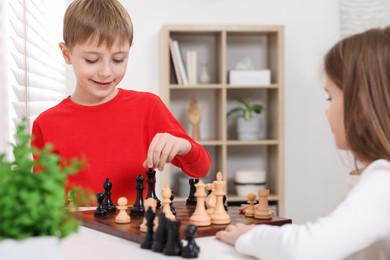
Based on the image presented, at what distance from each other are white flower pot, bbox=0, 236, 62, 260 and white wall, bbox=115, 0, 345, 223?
3652 millimetres

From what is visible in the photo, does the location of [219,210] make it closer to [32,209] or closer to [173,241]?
[173,241]

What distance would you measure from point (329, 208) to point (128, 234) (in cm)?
370

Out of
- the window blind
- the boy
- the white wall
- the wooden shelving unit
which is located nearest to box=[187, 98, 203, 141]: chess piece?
the wooden shelving unit

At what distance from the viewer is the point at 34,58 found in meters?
3.33

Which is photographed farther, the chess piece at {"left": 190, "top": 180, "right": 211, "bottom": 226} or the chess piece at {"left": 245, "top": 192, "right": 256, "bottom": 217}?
the chess piece at {"left": 245, "top": 192, "right": 256, "bottom": 217}

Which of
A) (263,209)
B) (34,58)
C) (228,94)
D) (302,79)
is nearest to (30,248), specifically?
(263,209)

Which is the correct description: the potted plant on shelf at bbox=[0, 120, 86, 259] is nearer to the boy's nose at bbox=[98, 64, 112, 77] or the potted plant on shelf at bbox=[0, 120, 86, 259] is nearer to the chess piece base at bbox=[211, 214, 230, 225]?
the chess piece base at bbox=[211, 214, 230, 225]

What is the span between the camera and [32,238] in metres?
0.96

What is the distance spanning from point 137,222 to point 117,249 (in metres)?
0.20

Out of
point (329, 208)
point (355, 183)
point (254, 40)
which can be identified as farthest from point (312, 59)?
point (355, 183)

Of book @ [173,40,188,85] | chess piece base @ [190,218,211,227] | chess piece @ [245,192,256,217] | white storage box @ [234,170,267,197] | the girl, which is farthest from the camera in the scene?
white storage box @ [234,170,267,197]

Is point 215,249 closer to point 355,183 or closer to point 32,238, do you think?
point 355,183

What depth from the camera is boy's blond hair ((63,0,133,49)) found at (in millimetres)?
1971

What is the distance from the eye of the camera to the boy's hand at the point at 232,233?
1.30m
